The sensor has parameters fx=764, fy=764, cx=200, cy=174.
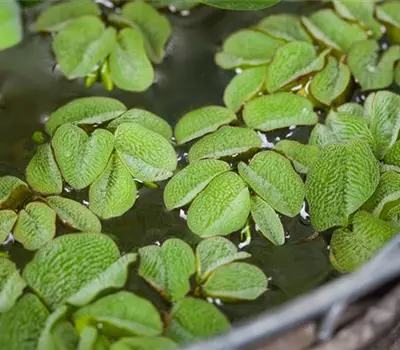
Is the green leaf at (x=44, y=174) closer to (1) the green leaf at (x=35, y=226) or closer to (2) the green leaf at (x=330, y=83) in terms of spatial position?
(1) the green leaf at (x=35, y=226)

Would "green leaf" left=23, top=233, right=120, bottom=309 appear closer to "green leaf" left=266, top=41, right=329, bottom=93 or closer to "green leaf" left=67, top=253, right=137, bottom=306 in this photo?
"green leaf" left=67, top=253, right=137, bottom=306

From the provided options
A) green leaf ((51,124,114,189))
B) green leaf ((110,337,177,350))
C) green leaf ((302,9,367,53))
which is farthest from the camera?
green leaf ((302,9,367,53))

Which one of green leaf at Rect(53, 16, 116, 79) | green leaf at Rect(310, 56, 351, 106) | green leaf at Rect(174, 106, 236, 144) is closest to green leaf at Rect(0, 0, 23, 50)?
green leaf at Rect(53, 16, 116, 79)

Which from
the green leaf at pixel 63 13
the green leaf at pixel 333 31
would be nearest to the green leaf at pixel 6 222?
the green leaf at pixel 63 13

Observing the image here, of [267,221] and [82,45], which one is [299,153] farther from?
[82,45]

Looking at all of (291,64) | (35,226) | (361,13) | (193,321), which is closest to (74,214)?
(35,226)

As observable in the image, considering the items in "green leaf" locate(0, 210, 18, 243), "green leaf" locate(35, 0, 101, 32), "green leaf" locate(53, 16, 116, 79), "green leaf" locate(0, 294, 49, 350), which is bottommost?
"green leaf" locate(0, 294, 49, 350)
